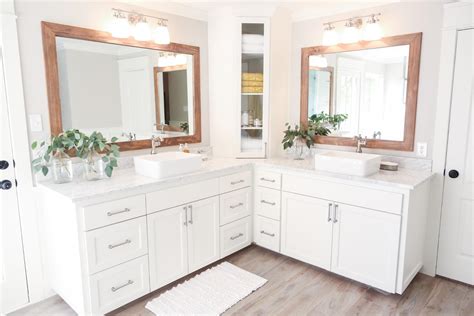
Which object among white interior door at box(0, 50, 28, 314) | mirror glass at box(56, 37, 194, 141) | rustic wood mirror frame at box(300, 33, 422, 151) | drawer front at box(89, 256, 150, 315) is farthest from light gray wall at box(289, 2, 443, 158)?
white interior door at box(0, 50, 28, 314)

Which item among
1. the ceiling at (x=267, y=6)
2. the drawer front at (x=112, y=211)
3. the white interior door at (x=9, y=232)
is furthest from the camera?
the ceiling at (x=267, y=6)

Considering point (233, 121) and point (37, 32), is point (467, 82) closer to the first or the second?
point (233, 121)

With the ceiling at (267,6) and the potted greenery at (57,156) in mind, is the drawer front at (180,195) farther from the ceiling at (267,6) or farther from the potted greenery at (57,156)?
the ceiling at (267,6)

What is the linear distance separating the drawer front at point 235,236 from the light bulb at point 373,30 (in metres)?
1.91

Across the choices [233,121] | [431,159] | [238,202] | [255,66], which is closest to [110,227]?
[238,202]

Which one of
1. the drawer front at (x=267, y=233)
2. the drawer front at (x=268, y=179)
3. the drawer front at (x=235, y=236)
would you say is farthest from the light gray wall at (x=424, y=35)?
the drawer front at (x=235, y=236)

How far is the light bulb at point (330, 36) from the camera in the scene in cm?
282

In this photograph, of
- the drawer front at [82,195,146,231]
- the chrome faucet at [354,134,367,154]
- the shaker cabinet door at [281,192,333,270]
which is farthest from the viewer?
the chrome faucet at [354,134,367,154]

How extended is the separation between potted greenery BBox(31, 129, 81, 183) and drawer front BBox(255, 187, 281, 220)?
157 cm

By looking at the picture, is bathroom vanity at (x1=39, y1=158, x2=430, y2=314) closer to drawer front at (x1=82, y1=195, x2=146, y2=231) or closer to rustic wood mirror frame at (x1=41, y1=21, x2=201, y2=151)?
drawer front at (x1=82, y1=195, x2=146, y2=231)

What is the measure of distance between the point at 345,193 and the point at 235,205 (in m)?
0.95

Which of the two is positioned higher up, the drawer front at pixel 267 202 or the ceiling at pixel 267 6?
the ceiling at pixel 267 6

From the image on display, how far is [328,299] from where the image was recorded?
2.28m

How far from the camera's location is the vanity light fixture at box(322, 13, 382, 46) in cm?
259
